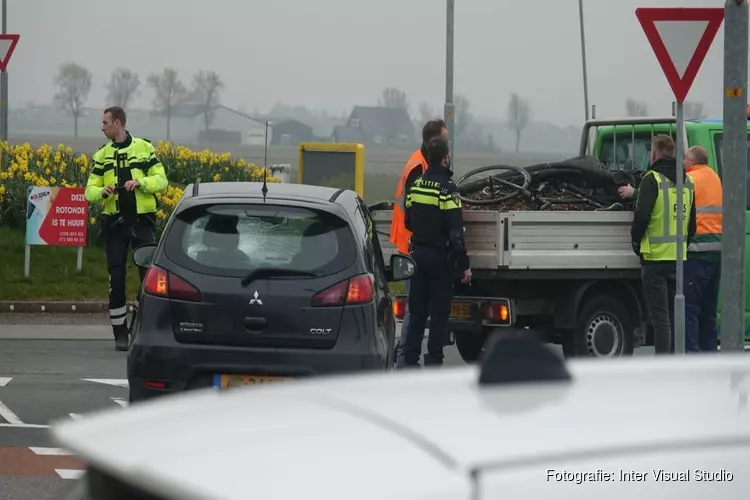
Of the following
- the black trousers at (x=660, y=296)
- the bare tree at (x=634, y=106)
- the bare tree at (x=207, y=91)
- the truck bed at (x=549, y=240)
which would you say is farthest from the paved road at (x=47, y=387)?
the bare tree at (x=207, y=91)

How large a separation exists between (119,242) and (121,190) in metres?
0.47

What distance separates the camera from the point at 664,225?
1014cm

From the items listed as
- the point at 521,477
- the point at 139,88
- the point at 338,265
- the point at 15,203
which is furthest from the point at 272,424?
the point at 139,88

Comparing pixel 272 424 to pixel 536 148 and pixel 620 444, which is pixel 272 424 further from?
A: pixel 536 148

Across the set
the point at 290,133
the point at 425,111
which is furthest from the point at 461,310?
the point at 425,111

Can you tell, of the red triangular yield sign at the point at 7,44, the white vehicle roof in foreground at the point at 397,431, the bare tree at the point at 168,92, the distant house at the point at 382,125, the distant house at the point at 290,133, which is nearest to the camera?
the white vehicle roof in foreground at the point at 397,431

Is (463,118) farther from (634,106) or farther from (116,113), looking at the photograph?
(116,113)

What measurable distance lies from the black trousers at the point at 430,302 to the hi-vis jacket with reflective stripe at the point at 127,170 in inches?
94.4

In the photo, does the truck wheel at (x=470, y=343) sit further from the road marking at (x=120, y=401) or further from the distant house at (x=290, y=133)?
the distant house at (x=290, y=133)

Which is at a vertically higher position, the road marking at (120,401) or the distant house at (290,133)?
the distant house at (290,133)

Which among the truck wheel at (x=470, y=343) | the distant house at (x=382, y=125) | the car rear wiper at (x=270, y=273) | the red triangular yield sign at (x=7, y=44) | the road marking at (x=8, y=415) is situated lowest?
the road marking at (x=8, y=415)

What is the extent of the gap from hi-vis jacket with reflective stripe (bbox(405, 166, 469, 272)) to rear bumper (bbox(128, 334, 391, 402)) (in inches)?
108

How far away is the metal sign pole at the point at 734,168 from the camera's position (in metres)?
8.50

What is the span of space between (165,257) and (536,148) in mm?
49199
